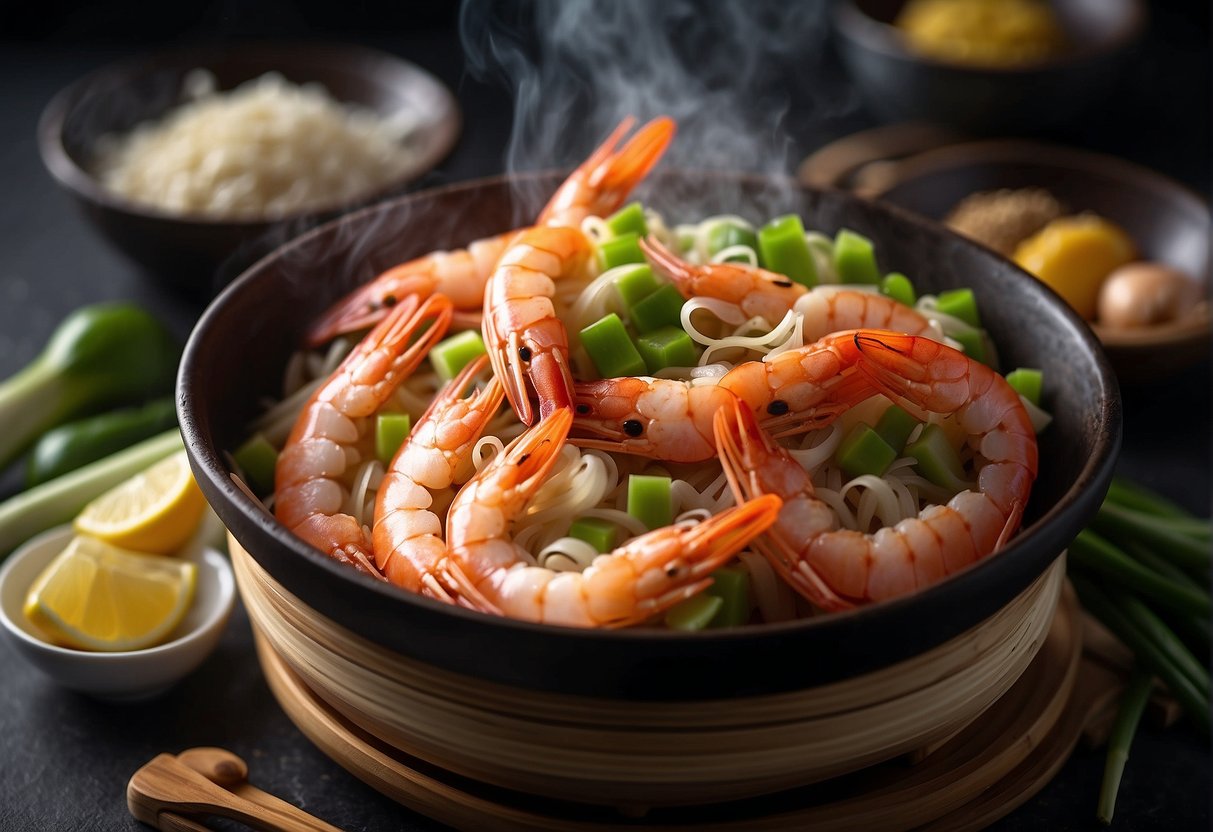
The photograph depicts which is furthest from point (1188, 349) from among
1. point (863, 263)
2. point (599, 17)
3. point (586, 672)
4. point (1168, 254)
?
point (586, 672)

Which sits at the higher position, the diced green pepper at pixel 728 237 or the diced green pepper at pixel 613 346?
the diced green pepper at pixel 613 346

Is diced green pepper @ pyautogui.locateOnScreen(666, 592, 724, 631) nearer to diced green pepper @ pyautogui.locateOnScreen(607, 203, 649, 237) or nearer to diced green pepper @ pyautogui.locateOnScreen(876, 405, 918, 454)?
diced green pepper @ pyautogui.locateOnScreen(876, 405, 918, 454)

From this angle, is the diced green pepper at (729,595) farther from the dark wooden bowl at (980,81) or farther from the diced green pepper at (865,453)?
the dark wooden bowl at (980,81)

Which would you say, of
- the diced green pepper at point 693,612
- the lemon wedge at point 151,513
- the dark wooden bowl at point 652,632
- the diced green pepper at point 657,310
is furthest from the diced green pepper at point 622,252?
the lemon wedge at point 151,513

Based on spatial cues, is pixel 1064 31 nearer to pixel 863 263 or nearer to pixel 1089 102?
pixel 1089 102

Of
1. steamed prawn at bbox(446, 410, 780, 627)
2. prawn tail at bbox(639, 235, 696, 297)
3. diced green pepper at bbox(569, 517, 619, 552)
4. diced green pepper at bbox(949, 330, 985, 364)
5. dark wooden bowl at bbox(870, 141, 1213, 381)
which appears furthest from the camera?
dark wooden bowl at bbox(870, 141, 1213, 381)

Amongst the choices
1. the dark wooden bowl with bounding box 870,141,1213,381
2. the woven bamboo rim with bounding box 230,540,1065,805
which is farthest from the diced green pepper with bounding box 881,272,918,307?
the dark wooden bowl with bounding box 870,141,1213,381
